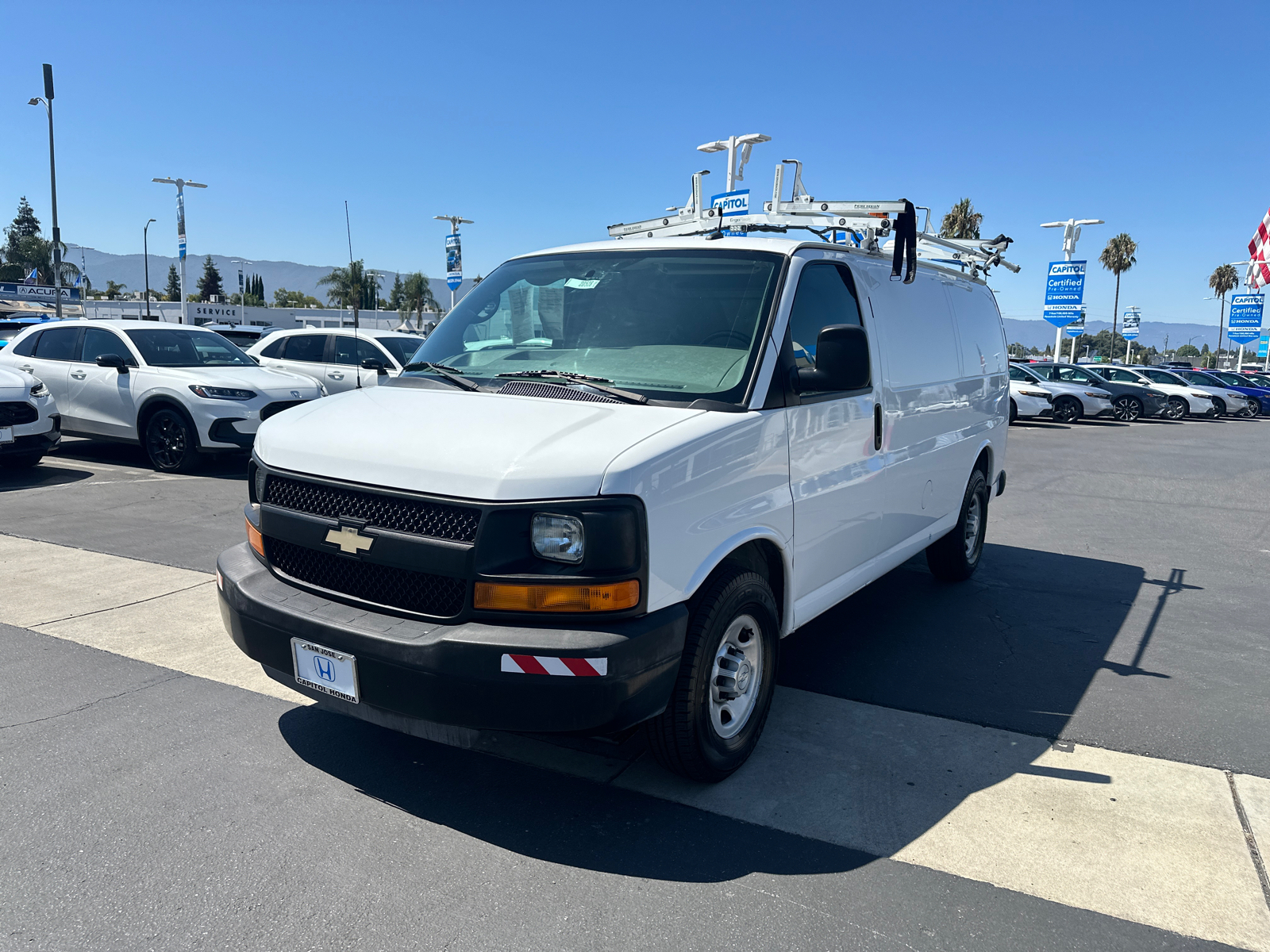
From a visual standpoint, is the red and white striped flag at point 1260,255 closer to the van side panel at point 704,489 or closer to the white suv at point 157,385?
the white suv at point 157,385

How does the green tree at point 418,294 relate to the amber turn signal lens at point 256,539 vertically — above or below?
above

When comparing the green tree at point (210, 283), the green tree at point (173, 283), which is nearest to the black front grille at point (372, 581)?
the green tree at point (173, 283)

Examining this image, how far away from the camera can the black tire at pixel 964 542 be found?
6.32 m

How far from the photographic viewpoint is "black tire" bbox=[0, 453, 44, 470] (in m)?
9.79

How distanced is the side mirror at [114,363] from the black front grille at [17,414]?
844 mm

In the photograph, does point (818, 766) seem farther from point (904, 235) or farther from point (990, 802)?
point (904, 235)

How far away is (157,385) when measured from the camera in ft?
33.8

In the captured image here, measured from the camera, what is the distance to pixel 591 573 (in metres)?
2.79

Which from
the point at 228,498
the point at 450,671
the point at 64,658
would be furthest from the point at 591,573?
the point at 228,498

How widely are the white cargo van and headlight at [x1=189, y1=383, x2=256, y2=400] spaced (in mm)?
6767

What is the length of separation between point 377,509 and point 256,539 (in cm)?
86

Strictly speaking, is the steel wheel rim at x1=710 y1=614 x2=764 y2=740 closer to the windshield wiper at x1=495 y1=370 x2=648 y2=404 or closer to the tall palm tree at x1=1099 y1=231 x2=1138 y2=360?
the windshield wiper at x1=495 y1=370 x2=648 y2=404

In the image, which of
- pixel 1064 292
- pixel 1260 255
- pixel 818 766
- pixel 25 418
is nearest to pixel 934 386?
pixel 818 766

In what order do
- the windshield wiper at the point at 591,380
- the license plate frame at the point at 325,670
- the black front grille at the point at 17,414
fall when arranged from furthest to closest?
the black front grille at the point at 17,414
the windshield wiper at the point at 591,380
the license plate frame at the point at 325,670
